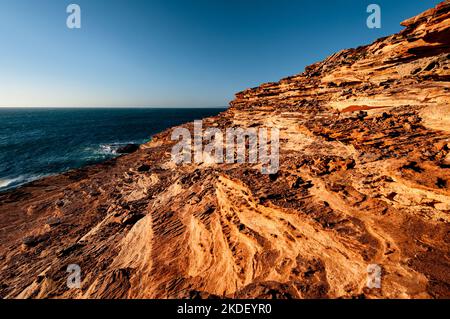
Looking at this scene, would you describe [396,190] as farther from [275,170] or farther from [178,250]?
[178,250]

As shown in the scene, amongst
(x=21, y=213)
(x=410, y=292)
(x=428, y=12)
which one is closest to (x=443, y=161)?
(x=410, y=292)

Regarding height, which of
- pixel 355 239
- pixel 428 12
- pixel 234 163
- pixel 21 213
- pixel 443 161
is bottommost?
pixel 21 213

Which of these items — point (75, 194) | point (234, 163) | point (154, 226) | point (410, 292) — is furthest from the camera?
point (75, 194)
